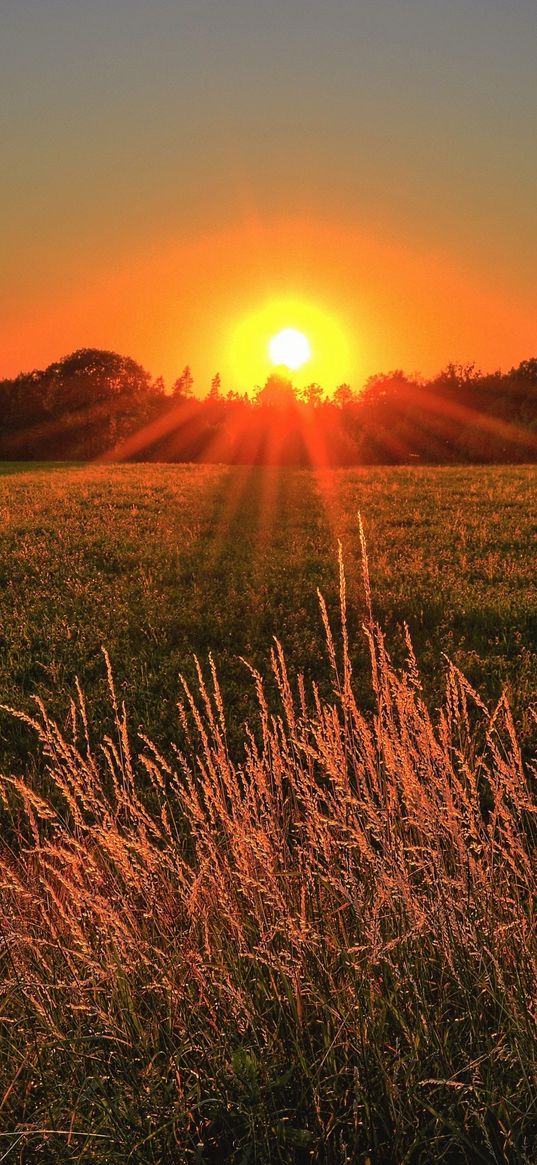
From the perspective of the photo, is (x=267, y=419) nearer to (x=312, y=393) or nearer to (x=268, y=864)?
(x=312, y=393)

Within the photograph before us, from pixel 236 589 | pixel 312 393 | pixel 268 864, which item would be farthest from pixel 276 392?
pixel 268 864

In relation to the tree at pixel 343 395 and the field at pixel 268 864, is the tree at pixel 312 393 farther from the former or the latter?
the field at pixel 268 864

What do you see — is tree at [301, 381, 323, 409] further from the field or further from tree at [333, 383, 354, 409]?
the field

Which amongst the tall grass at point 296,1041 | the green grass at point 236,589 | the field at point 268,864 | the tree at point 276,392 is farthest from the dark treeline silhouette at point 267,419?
the tall grass at point 296,1041

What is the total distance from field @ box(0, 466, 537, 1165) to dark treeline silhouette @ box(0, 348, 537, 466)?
1207 inches

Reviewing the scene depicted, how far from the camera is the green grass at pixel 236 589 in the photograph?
8133 mm

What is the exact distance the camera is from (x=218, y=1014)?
10.6 ft

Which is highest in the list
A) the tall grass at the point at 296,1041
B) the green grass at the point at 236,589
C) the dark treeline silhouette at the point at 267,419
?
the dark treeline silhouette at the point at 267,419

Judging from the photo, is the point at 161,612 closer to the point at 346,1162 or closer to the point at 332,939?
the point at 332,939

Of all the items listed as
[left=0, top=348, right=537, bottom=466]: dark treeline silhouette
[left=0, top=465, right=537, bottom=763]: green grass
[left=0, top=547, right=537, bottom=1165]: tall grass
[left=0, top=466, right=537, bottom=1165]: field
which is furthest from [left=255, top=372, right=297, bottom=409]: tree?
[left=0, top=547, right=537, bottom=1165]: tall grass

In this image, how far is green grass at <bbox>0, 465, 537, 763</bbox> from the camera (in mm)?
8133

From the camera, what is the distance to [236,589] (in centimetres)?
1075

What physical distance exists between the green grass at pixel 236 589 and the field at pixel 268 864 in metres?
0.06

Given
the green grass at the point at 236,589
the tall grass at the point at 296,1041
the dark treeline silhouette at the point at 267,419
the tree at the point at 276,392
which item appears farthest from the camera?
the tree at the point at 276,392
